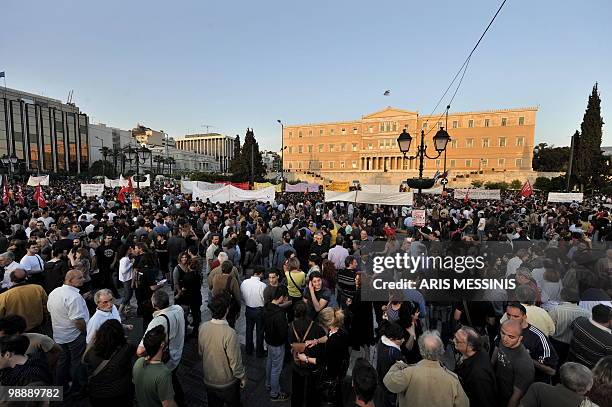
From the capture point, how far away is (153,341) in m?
2.67

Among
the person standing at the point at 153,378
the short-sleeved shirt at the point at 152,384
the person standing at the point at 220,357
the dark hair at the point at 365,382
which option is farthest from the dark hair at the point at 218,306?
the dark hair at the point at 365,382

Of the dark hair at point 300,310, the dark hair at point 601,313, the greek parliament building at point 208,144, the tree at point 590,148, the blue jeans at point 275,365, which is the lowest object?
the blue jeans at point 275,365

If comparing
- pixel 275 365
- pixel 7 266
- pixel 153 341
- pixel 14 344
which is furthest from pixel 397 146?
pixel 14 344

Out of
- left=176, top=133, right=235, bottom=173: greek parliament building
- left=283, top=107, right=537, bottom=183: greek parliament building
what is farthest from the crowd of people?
left=176, top=133, right=235, bottom=173: greek parliament building

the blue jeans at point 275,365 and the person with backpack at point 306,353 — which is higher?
the person with backpack at point 306,353

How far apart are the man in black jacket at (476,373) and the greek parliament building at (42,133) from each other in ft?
254

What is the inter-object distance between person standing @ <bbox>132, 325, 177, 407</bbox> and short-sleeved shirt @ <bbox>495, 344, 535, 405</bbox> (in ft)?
9.84

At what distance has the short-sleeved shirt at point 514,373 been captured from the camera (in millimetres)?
2828

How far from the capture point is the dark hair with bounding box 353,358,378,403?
2.44m

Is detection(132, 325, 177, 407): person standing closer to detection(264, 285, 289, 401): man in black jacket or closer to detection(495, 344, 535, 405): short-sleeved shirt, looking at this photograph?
detection(264, 285, 289, 401): man in black jacket

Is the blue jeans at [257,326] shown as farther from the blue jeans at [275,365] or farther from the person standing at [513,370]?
the person standing at [513,370]

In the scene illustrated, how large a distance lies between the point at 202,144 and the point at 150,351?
201 metres

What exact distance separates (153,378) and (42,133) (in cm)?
8980

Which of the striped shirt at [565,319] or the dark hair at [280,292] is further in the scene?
the dark hair at [280,292]
